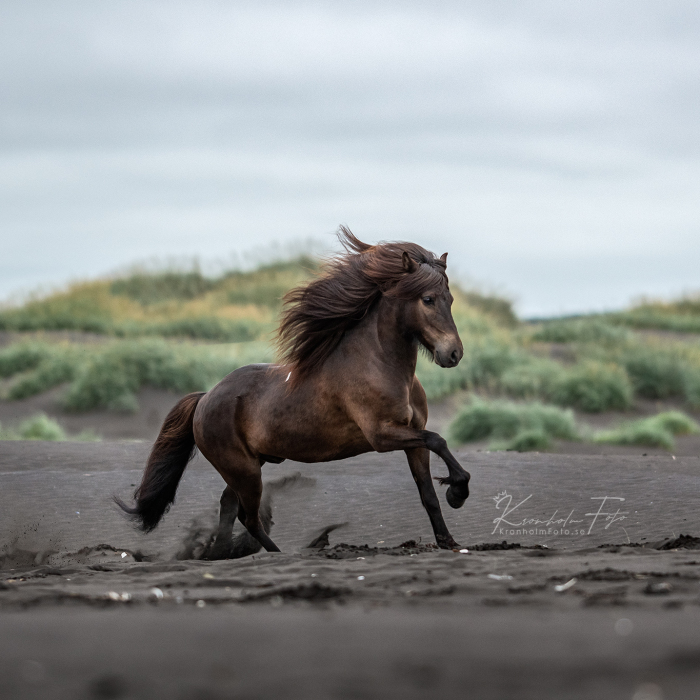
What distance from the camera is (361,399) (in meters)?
5.27

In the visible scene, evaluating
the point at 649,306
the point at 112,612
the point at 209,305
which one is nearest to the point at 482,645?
the point at 112,612

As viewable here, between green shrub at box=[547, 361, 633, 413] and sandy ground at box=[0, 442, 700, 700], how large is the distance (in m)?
7.77

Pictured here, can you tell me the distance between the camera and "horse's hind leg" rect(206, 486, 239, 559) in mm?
6125

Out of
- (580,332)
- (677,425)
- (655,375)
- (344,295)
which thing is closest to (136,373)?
(677,425)

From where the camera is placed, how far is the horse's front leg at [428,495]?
5.32m

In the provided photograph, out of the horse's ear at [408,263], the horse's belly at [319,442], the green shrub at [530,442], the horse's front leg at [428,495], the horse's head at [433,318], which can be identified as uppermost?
the horse's ear at [408,263]

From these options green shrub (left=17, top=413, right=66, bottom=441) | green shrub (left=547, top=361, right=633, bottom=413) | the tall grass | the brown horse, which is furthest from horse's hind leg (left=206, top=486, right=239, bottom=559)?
green shrub (left=547, top=361, right=633, bottom=413)

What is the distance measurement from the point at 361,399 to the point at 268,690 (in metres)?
3.07

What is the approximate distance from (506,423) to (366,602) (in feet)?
30.2

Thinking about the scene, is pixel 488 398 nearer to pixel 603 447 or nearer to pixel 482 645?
pixel 603 447

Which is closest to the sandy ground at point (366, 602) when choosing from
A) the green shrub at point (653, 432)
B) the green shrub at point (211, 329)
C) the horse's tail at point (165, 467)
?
the horse's tail at point (165, 467)

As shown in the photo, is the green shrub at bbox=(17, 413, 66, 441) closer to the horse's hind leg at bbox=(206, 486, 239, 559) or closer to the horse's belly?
the horse's hind leg at bbox=(206, 486, 239, 559)

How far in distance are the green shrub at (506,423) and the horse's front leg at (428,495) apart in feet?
22.8

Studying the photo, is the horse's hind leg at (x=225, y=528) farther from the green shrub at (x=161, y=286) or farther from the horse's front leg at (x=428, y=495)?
the green shrub at (x=161, y=286)
